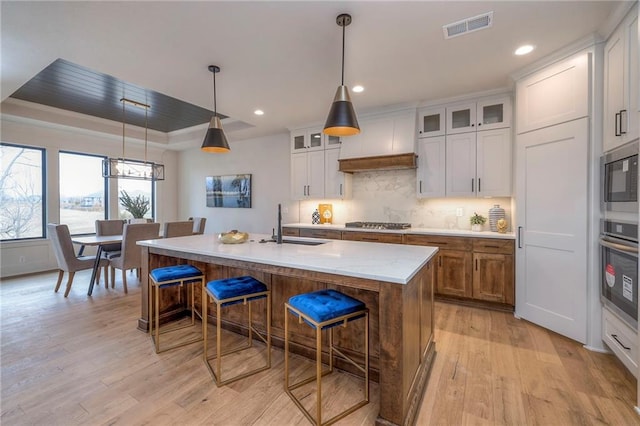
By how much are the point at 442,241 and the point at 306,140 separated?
284cm

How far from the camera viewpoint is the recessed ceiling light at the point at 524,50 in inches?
103

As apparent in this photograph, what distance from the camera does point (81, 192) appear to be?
581 centimetres

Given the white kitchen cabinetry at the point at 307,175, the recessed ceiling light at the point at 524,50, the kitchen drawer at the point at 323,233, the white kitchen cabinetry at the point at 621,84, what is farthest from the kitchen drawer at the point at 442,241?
the recessed ceiling light at the point at 524,50

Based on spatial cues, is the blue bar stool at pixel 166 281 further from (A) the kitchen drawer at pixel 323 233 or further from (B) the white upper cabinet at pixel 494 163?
(B) the white upper cabinet at pixel 494 163

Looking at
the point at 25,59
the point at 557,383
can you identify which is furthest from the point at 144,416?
the point at 25,59

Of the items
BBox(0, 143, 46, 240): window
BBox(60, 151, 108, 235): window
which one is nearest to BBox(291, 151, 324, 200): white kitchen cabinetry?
BBox(60, 151, 108, 235): window

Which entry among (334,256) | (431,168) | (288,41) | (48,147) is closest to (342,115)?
(288,41)

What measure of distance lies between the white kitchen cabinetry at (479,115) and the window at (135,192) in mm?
6086

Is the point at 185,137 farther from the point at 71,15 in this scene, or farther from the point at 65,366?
the point at 65,366

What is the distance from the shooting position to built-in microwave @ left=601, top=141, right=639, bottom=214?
78.7 inches

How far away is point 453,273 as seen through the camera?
3.65 m

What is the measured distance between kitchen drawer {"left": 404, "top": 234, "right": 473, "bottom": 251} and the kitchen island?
4.65ft

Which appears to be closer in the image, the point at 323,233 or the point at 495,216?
the point at 495,216

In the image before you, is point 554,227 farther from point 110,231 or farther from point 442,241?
point 110,231
